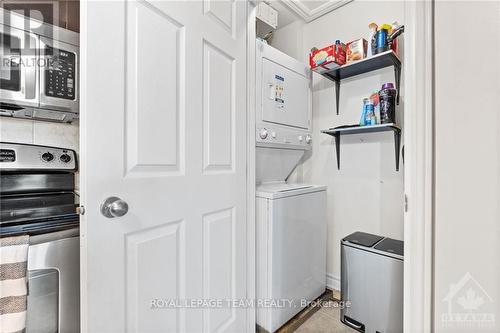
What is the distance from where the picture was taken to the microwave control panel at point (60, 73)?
1.02 meters

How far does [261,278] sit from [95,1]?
5.34ft

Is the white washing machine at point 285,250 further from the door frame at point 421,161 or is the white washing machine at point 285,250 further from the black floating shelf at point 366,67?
the black floating shelf at point 366,67

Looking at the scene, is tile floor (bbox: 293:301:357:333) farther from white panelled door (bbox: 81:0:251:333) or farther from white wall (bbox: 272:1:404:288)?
white panelled door (bbox: 81:0:251:333)

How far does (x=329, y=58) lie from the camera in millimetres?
1864

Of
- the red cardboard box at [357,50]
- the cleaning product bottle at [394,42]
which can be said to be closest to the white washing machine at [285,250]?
the red cardboard box at [357,50]

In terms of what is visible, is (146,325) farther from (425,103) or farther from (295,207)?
(425,103)

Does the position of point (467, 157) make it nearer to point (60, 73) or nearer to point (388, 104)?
point (388, 104)

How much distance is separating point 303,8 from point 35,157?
234cm

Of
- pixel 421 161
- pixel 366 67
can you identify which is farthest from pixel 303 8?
pixel 421 161

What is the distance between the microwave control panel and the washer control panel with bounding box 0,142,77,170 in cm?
29

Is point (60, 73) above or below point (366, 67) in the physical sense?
below

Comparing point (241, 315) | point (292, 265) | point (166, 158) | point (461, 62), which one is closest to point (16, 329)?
point (166, 158)

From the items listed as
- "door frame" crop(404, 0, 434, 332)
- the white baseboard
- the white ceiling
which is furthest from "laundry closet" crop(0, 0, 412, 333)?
"door frame" crop(404, 0, 434, 332)

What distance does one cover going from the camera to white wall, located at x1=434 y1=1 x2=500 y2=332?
706 millimetres
